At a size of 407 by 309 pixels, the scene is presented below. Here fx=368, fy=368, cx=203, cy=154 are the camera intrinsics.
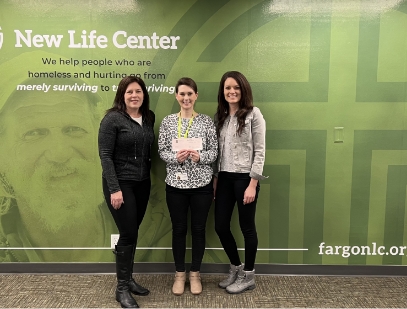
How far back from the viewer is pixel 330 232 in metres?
3.11

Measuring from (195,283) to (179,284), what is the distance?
0.40 feet

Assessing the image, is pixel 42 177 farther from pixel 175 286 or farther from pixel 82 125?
pixel 175 286

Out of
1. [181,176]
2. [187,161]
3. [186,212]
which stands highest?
[187,161]

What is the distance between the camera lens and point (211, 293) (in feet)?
9.25

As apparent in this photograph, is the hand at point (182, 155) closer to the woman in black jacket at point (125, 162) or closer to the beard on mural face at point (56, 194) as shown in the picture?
the woman in black jacket at point (125, 162)

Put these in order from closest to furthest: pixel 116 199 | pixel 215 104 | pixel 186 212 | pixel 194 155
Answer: pixel 116 199
pixel 194 155
pixel 186 212
pixel 215 104

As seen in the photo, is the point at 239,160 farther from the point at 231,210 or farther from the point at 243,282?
the point at 243,282

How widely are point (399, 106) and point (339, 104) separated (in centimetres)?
48

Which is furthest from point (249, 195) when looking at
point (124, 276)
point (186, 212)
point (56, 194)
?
point (56, 194)

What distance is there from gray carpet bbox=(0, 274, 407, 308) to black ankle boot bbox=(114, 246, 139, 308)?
8 cm

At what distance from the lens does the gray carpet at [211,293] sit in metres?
2.66

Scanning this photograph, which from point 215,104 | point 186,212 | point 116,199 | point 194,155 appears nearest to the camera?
point 116,199

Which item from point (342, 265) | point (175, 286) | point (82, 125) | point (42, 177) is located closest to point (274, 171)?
point (342, 265)

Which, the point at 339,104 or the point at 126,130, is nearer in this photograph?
the point at 126,130
